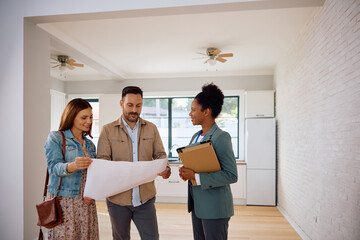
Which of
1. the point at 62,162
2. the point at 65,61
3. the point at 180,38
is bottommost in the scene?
the point at 62,162

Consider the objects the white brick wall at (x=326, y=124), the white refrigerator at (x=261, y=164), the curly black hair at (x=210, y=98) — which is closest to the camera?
the curly black hair at (x=210, y=98)

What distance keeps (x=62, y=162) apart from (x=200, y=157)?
33.8 inches

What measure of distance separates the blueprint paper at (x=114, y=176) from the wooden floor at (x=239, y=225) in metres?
2.08

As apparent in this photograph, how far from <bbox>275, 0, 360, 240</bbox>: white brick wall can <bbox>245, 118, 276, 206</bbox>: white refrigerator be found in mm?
1000

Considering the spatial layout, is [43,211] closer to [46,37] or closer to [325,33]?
[46,37]

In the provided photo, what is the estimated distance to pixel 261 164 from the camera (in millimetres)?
5371

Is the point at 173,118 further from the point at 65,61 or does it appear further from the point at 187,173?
the point at 187,173

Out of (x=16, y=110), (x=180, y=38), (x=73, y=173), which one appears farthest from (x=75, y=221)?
(x=180, y=38)

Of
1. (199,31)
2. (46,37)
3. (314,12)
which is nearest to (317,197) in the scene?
(314,12)

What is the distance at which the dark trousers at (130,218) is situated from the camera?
197 cm

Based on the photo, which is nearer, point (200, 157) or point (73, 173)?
point (200, 157)

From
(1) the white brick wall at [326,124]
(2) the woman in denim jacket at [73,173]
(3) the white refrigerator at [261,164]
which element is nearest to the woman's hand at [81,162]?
(2) the woman in denim jacket at [73,173]

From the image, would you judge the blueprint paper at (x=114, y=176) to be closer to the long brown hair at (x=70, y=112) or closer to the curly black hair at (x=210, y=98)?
the long brown hair at (x=70, y=112)

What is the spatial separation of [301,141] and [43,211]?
3.07m
